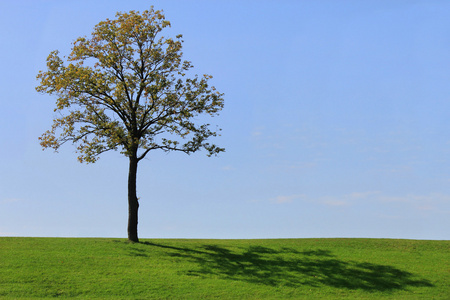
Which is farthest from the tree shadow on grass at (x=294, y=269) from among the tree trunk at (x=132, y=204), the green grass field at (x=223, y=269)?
the tree trunk at (x=132, y=204)

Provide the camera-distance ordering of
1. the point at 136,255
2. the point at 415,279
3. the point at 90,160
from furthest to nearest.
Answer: the point at 90,160
the point at 136,255
the point at 415,279

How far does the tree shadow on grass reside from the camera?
30000 mm

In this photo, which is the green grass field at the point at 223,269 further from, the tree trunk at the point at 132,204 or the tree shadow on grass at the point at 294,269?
the tree trunk at the point at 132,204

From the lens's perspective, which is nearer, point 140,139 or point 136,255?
point 136,255

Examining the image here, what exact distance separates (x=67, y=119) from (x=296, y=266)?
23222 mm

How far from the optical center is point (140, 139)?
127ft

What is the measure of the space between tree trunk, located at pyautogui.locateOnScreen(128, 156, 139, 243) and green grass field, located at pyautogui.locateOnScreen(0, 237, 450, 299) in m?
1.28

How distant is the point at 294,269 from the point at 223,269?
17.4 feet

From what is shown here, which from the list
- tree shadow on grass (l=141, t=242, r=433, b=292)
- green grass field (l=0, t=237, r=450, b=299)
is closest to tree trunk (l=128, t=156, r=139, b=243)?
green grass field (l=0, t=237, r=450, b=299)

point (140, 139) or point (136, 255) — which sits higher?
point (140, 139)

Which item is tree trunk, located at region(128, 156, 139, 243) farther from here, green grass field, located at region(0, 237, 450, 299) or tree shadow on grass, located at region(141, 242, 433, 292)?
tree shadow on grass, located at region(141, 242, 433, 292)

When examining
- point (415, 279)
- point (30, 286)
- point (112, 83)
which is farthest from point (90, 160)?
point (415, 279)

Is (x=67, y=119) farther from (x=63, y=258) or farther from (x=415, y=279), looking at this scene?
(x=415, y=279)

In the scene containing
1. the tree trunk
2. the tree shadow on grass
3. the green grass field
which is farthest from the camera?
the tree trunk
